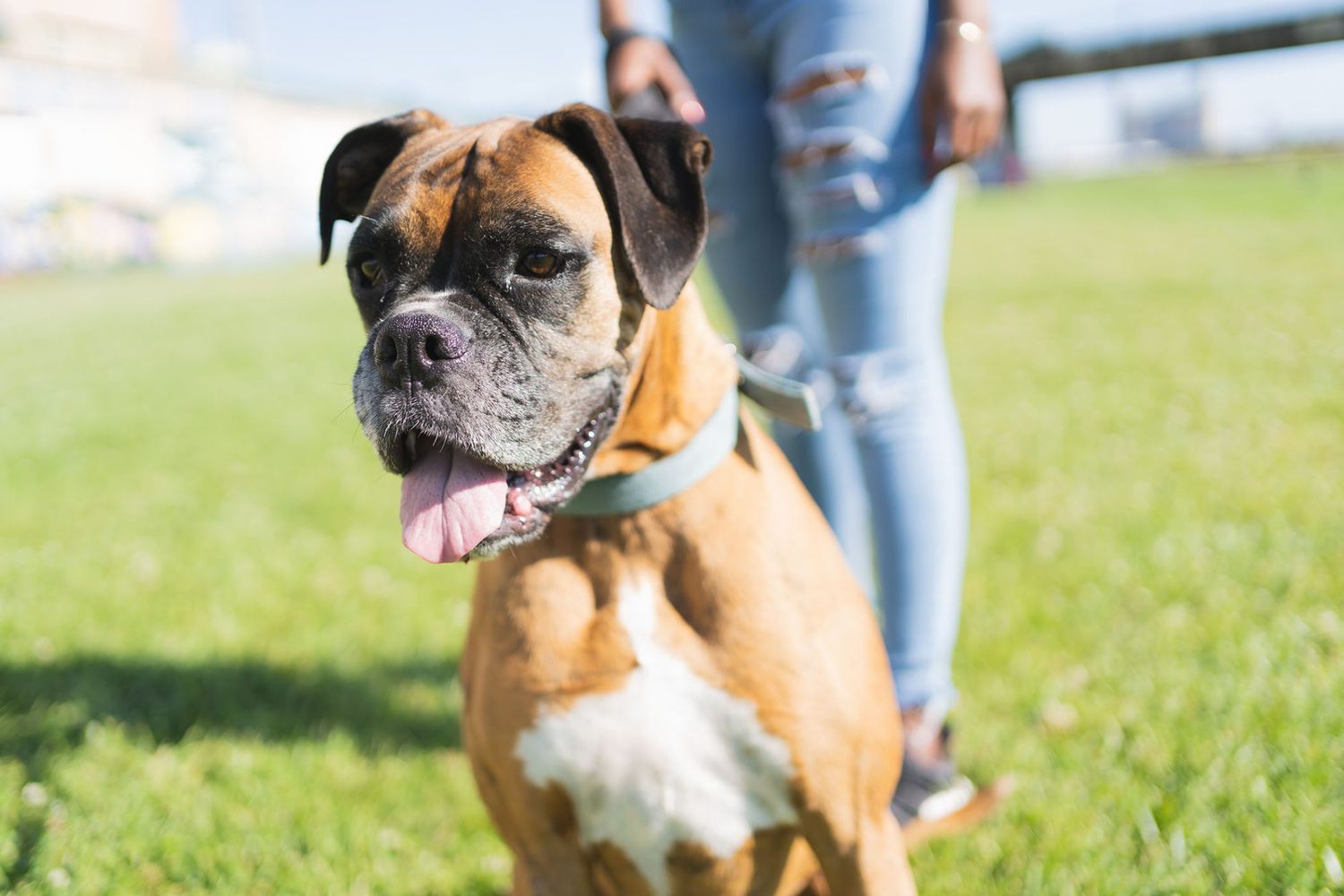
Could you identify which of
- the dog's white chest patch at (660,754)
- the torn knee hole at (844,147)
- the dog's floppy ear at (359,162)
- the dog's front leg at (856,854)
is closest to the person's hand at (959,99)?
the torn knee hole at (844,147)

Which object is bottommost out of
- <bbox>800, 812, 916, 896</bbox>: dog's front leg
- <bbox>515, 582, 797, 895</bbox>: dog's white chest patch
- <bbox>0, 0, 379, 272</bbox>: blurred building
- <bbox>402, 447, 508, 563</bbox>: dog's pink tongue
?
<bbox>0, 0, 379, 272</bbox>: blurred building

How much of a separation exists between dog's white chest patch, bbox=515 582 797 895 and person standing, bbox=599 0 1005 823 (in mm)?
923

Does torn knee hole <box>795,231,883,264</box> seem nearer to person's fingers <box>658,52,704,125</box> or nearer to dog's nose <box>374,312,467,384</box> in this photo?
person's fingers <box>658,52,704,125</box>

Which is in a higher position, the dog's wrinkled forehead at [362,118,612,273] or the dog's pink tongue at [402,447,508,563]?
the dog's wrinkled forehead at [362,118,612,273]

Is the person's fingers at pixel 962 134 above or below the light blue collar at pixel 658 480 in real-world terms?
above

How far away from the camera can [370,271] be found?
2354mm

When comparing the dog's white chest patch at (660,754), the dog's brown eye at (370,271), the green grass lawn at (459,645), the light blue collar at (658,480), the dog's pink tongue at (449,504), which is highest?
the dog's brown eye at (370,271)

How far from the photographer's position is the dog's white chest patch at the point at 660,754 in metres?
2.12

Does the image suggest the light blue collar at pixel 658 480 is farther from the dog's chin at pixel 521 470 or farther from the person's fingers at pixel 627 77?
the person's fingers at pixel 627 77

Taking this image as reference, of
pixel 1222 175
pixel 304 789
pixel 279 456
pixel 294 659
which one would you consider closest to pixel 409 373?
pixel 304 789

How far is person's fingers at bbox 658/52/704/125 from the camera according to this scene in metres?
2.91

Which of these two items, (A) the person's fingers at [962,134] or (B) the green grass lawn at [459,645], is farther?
(B) the green grass lawn at [459,645]

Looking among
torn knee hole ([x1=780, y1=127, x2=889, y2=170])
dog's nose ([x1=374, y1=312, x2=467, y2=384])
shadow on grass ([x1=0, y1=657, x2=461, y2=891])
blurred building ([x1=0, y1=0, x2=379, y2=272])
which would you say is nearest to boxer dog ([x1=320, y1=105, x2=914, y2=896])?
dog's nose ([x1=374, y1=312, x2=467, y2=384])

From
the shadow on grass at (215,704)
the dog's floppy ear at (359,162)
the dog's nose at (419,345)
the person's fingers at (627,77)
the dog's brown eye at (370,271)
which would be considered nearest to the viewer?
the dog's nose at (419,345)
